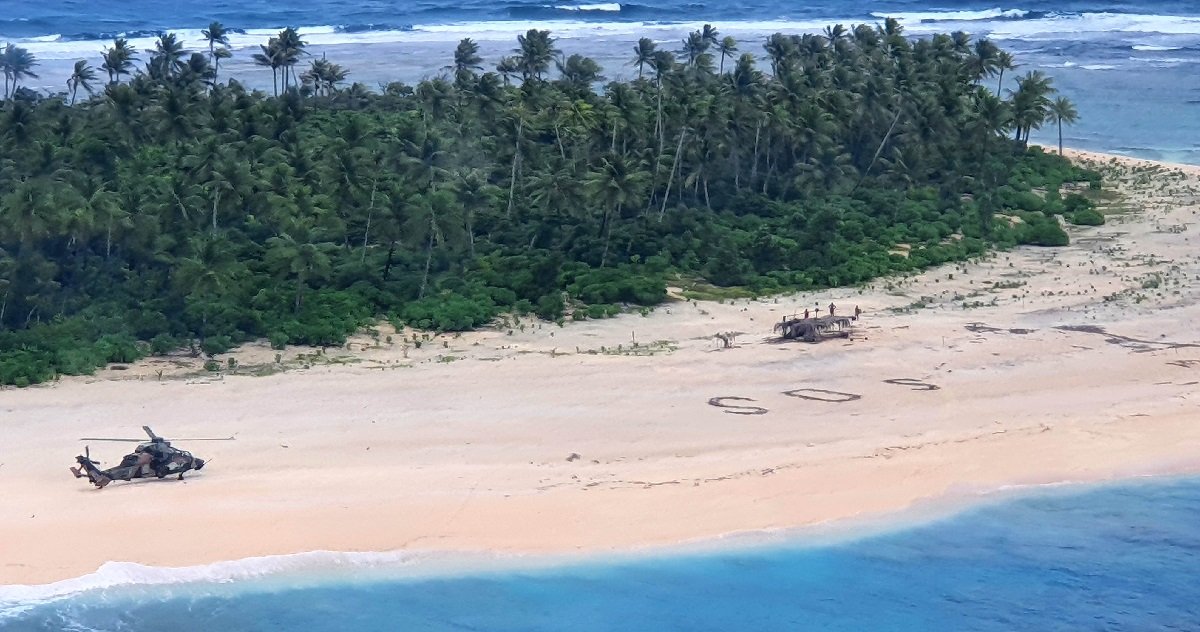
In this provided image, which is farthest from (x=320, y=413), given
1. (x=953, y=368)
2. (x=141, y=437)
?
(x=953, y=368)

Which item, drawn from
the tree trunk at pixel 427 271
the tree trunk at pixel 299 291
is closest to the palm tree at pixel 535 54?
the tree trunk at pixel 427 271

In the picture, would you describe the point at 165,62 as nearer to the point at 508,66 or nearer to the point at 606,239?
the point at 508,66

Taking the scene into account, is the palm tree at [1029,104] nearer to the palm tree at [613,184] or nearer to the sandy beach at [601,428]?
the sandy beach at [601,428]

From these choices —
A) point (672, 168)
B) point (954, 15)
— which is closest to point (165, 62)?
point (672, 168)

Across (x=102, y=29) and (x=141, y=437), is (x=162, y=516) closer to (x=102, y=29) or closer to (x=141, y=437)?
(x=141, y=437)

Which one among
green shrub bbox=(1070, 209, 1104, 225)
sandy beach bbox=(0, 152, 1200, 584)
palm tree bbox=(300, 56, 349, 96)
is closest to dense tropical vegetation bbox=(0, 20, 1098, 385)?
green shrub bbox=(1070, 209, 1104, 225)
